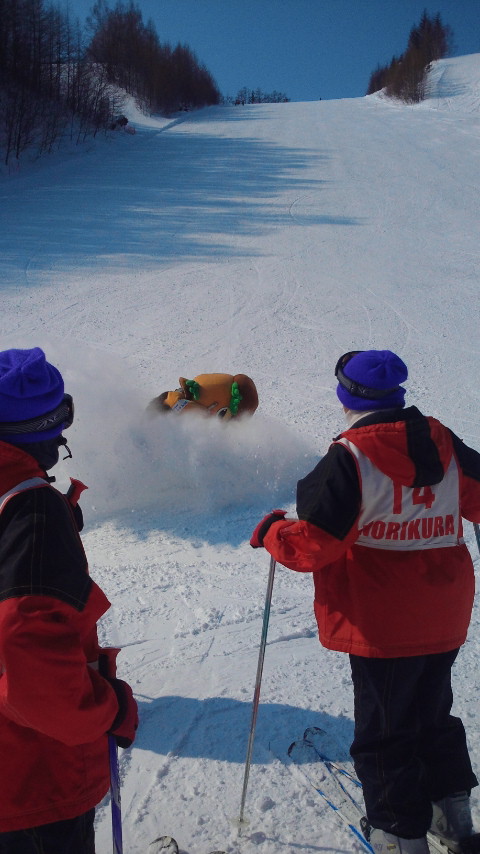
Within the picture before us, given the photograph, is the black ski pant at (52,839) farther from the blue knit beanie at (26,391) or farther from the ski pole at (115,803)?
the blue knit beanie at (26,391)

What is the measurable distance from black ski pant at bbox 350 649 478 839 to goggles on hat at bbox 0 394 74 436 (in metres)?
1.28

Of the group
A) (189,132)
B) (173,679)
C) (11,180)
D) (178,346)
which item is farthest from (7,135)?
(173,679)

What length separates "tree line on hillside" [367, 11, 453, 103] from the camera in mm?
35531

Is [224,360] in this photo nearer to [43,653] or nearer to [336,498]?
[336,498]

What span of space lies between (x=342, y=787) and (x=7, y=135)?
71.6 feet

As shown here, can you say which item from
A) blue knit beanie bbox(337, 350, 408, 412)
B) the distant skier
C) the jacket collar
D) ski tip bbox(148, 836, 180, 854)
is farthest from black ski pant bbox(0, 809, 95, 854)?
the distant skier

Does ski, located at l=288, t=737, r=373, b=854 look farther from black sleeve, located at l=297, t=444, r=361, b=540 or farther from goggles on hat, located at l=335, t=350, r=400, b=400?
goggles on hat, located at l=335, t=350, r=400, b=400

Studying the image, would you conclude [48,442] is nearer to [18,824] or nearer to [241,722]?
[18,824]

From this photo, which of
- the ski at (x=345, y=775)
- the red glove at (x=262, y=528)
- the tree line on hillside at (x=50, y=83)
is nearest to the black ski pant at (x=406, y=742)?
the ski at (x=345, y=775)

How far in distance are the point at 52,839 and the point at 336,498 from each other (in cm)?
120

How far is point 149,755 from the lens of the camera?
2482mm

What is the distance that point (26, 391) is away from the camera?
154 cm

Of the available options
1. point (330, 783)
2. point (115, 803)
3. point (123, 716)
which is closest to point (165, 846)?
point (115, 803)

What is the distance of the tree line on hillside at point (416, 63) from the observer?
35531 mm
